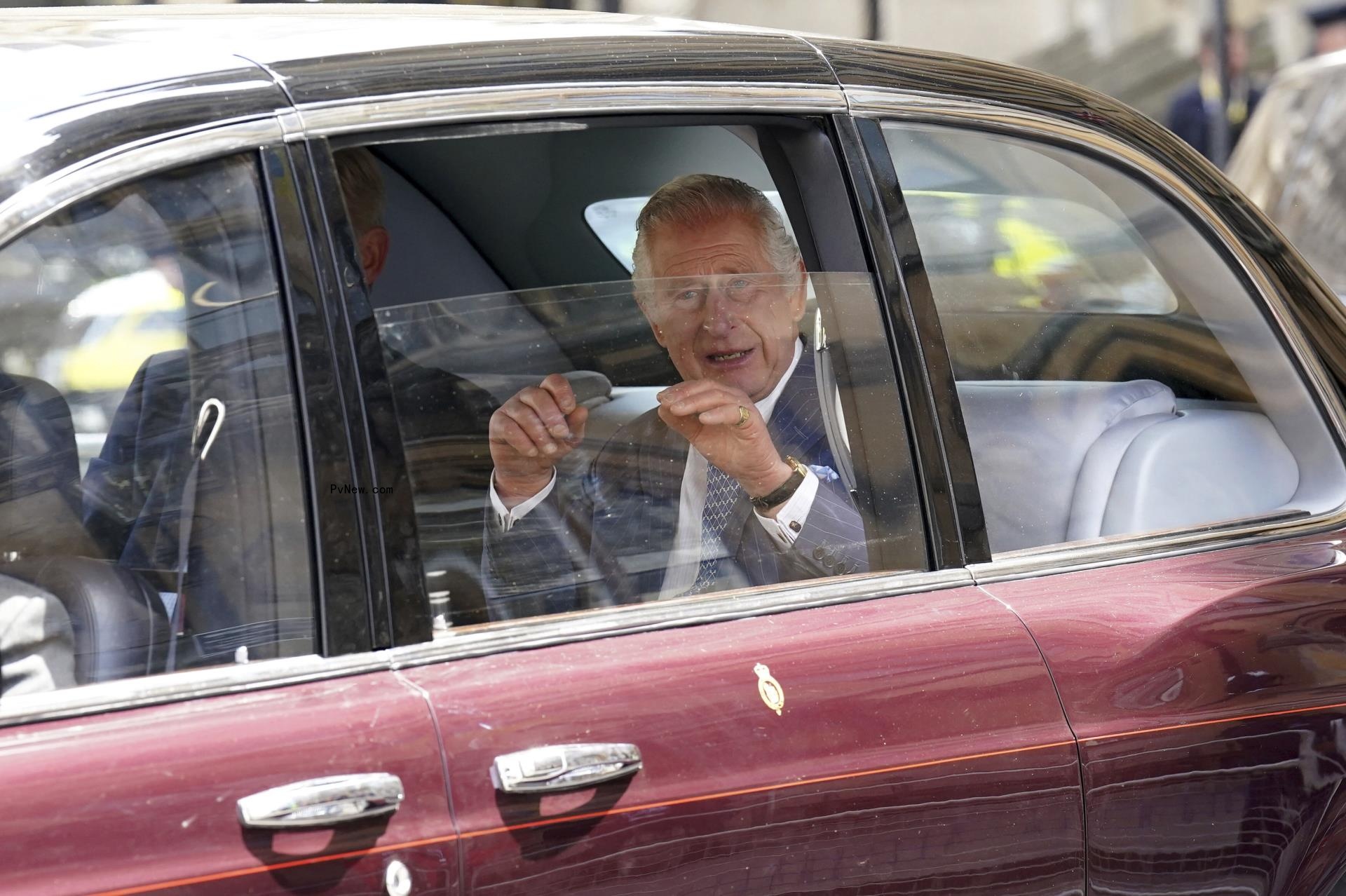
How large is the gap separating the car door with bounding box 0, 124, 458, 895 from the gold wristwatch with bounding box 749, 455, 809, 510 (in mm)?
635

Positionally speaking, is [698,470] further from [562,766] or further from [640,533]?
[562,766]

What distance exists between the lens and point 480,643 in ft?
5.46

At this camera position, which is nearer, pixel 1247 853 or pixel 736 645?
pixel 736 645

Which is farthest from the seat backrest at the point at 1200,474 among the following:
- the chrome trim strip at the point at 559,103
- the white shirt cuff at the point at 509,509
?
the white shirt cuff at the point at 509,509

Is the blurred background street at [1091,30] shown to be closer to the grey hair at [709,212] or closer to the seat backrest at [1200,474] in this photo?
the grey hair at [709,212]

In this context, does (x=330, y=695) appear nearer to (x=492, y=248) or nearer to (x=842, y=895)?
(x=842, y=895)

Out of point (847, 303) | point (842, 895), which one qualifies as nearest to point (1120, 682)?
point (842, 895)

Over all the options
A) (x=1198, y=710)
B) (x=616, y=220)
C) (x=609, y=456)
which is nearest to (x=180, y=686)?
(x=609, y=456)

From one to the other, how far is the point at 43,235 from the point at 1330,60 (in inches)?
262

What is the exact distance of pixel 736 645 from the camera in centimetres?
177

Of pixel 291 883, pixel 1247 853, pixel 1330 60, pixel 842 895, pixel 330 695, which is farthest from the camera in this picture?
pixel 1330 60

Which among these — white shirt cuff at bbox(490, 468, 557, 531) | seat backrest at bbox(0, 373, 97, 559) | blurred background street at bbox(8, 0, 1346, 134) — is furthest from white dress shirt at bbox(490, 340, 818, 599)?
blurred background street at bbox(8, 0, 1346, 134)

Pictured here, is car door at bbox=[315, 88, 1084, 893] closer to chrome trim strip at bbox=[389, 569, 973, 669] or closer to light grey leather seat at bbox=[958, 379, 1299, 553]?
chrome trim strip at bbox=[389, 569, 973, 669]

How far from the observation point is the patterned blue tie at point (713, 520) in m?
1.91
